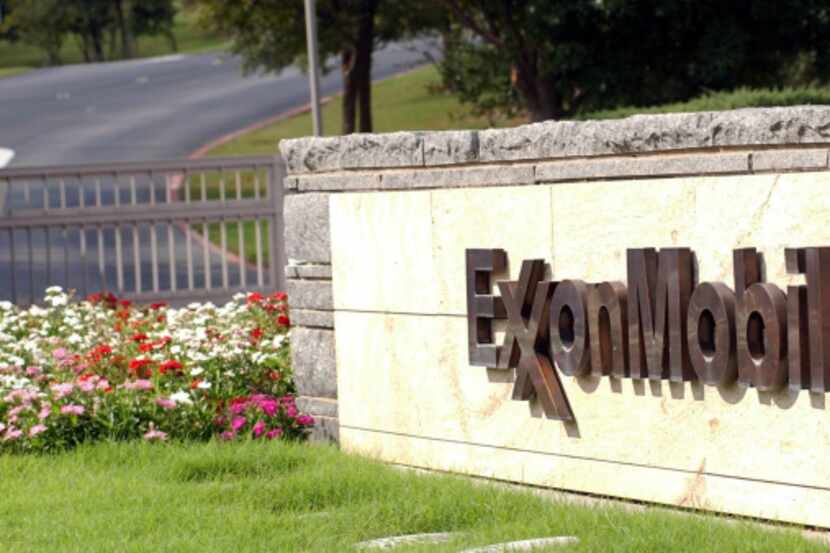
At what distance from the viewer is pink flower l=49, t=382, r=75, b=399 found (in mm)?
8023

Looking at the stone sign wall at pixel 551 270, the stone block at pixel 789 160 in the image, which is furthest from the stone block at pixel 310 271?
the stone block at pixel 789 160

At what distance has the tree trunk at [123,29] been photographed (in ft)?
189

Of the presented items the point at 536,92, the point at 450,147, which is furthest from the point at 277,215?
the point at 536,92

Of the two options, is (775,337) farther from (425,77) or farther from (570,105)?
(425,77)

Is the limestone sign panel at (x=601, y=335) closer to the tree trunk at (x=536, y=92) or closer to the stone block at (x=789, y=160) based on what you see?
the stone block at (x=789, y=160)

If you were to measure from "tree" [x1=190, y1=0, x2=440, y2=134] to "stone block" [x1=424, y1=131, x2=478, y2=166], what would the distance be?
18160mm

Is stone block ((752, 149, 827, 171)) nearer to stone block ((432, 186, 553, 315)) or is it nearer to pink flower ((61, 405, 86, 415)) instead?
stone block ((432, 186, 553, 315))

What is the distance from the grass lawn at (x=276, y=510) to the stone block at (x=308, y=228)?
1.05 metres

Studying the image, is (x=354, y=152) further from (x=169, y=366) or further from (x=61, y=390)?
(x=61, y=390)

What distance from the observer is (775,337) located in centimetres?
561

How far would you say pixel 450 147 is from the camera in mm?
7168

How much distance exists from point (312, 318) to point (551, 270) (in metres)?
1.89

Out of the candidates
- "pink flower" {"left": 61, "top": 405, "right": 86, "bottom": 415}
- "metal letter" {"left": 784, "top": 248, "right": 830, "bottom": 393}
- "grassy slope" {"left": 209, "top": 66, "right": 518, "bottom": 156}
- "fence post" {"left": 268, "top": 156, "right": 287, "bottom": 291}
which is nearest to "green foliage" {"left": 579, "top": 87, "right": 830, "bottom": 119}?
"fence post" {"left": 268, "top": 156, "right": 287, "bottom": 291}

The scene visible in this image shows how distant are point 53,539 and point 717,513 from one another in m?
2.48
